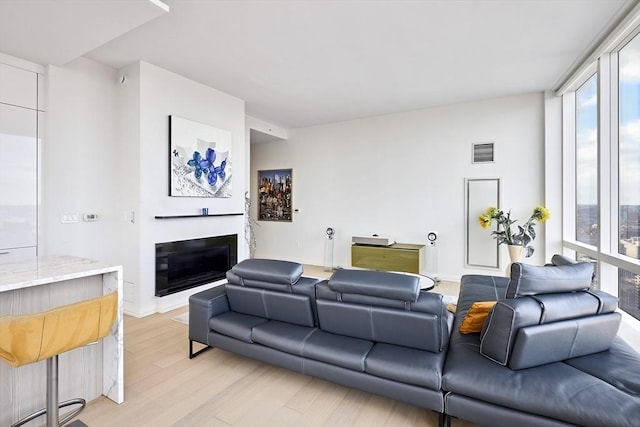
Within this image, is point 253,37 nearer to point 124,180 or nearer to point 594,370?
point 124,180

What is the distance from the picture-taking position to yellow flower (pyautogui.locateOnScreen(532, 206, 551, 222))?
4.28m

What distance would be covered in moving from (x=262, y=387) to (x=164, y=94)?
11.8ft

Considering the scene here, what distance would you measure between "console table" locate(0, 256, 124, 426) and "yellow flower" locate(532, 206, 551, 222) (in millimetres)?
5061

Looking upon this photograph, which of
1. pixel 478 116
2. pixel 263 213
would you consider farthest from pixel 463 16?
pixel 263 213

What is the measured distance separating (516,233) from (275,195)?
4830mm

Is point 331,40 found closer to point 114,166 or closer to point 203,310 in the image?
point 203,310

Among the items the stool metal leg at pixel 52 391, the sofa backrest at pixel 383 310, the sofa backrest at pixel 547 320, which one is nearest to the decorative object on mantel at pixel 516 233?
the sofa backrest at pixel 547 320

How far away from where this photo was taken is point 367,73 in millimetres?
3920

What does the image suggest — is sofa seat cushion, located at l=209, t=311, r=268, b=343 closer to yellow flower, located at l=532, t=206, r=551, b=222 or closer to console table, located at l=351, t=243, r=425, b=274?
console table, located at l=351, t=243, r=425, b=274

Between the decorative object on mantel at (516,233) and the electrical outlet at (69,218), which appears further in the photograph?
the decorative object on mantel at (516,233)

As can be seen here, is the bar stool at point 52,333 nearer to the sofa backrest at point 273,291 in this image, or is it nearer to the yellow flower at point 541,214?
the sofa backrest at point 273,291

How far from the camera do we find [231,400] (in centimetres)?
204

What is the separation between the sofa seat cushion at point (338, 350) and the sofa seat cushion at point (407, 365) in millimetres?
57

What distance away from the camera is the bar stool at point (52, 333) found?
54.8 inches
